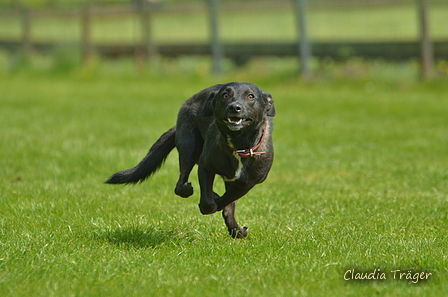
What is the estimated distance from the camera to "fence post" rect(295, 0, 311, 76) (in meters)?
14.9

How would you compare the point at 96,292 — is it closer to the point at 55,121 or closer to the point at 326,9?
the point at 55,121

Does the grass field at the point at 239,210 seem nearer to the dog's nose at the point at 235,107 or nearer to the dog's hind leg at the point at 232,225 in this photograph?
the dog's hind leg at the point at 232,225

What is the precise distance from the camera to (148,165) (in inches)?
211

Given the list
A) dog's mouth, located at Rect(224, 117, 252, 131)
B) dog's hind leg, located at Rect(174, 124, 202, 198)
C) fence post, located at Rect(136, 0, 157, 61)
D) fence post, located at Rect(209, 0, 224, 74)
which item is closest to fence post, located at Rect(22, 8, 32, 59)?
fence post, located at Rect(136, 0, 157, 61)

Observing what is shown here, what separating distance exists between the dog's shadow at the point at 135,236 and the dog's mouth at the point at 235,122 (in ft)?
3.29

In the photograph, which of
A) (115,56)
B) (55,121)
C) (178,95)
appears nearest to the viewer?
(55,121)

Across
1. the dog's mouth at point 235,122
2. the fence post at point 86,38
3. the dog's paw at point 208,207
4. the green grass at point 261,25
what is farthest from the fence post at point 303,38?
the dog's mouth at point 235,122

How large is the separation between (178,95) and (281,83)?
2.39 m

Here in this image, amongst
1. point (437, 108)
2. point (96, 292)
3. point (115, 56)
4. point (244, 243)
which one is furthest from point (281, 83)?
point (96, 292)

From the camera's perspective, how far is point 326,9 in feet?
49.3

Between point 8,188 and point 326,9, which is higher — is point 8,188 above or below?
below

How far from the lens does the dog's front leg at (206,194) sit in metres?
4.73

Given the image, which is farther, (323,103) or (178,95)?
(178,95)

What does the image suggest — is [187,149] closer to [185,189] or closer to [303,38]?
[185,189]
